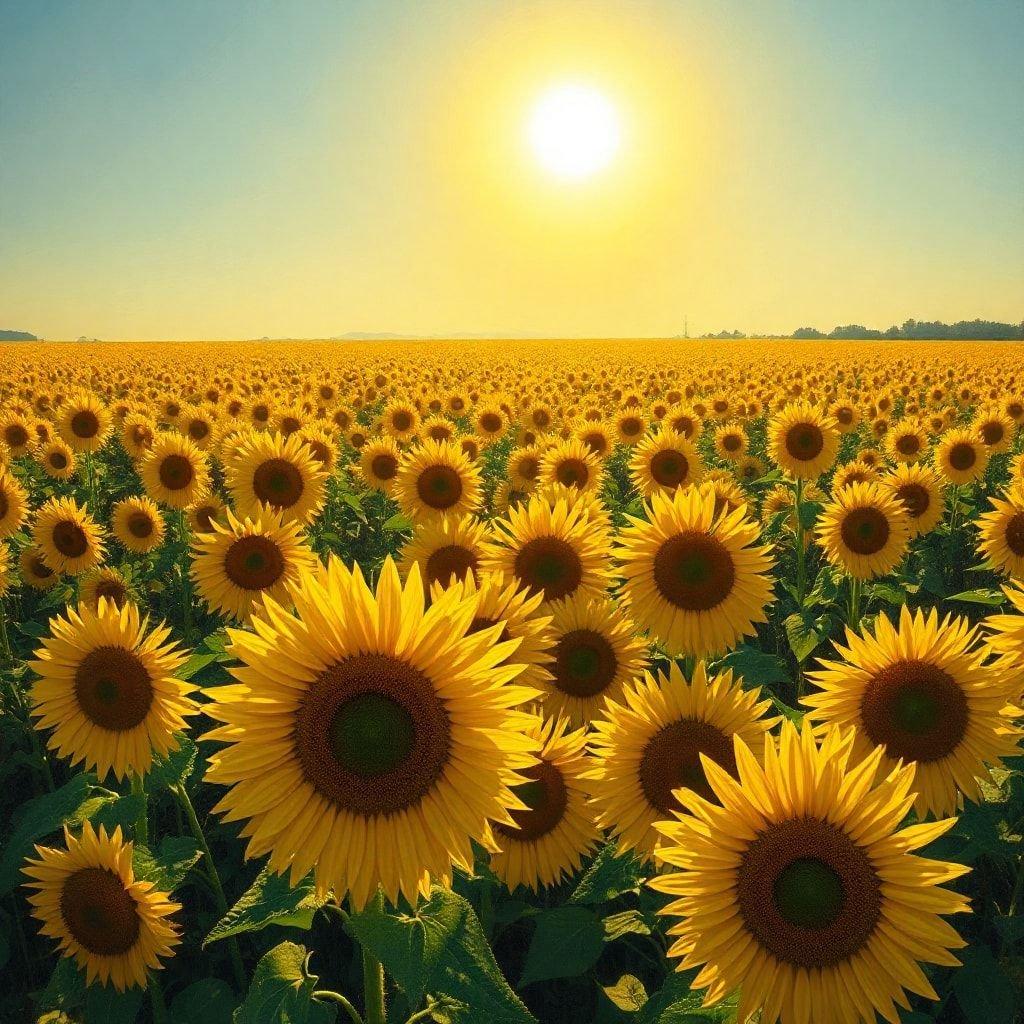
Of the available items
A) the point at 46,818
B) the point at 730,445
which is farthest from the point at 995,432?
the point at 46,818

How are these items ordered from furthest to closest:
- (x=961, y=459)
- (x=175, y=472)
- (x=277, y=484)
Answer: (x=961, y=459) < (x=175, y=472) < (x=277, y=484)

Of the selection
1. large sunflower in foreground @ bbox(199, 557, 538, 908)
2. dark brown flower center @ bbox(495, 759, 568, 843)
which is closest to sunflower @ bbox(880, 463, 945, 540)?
dark brown flower center @ bbox(495, 759, 568, 843)

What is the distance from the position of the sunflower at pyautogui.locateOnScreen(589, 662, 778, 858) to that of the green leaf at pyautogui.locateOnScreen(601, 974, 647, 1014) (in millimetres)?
557

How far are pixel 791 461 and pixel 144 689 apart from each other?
24.1ft

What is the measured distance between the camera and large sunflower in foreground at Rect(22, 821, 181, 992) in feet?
10.1

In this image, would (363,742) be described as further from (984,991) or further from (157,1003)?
(984,991)

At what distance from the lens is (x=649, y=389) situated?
2277 cm

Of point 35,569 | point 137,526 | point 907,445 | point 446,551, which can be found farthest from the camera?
point 907,445

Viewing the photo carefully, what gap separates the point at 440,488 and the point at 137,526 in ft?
13.2

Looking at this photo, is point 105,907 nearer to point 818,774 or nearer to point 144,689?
point 144,689

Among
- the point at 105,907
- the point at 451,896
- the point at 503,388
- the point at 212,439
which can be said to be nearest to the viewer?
the point at 451,896

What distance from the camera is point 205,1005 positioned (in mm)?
3125

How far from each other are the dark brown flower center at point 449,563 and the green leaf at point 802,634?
2.81 metres

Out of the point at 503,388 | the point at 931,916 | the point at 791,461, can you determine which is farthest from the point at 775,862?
the point at 503,388
